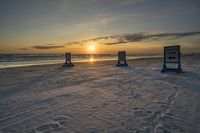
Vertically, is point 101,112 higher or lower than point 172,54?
lower

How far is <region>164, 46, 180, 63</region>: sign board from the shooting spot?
42.6 ft

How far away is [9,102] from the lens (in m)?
5.43

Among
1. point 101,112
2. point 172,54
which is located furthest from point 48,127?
point 172,54

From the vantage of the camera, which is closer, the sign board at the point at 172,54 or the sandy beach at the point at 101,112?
the sandy beach at the point at 101,112

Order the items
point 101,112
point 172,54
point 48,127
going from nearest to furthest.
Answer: point 48,127 < point 101,112 < point 172,54

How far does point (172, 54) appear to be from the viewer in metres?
13.3

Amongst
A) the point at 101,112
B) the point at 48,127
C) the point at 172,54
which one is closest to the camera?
the point at 48,127

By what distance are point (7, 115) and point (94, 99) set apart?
101 inches

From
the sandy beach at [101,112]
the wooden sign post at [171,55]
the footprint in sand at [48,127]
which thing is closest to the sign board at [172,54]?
the wooden sign post at [171,55]

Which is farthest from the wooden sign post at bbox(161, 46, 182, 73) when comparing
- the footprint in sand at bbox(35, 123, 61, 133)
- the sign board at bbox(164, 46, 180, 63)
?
the footprint in sand at bbox(35, 123, 61, 133)

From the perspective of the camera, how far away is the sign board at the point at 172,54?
1298 centimetres

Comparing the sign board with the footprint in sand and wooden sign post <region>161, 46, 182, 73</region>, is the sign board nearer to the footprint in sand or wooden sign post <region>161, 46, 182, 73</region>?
wooden sign post <region>161, 46, 182, 73</region>

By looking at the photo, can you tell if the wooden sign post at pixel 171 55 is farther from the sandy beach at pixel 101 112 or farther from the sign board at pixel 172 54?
the sandy beach at pixel 101 112

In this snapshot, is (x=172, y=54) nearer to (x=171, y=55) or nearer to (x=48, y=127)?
(x=171, y=55)
